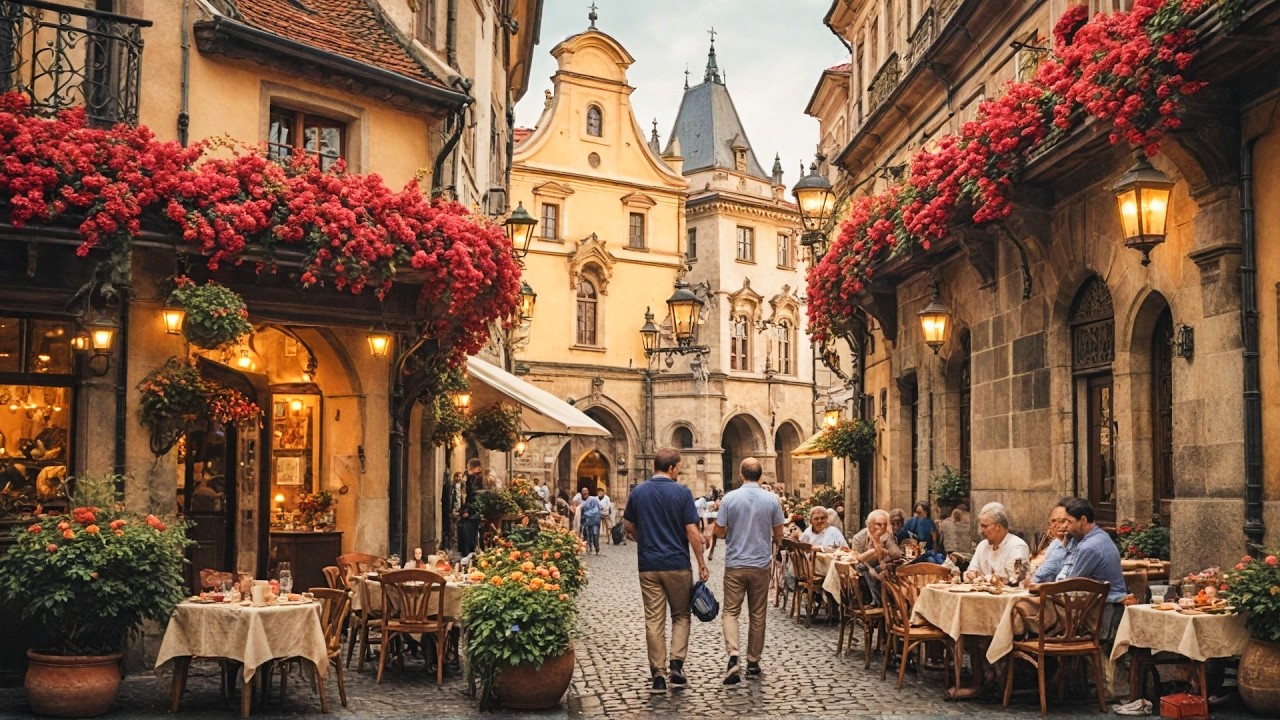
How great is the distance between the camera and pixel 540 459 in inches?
1817

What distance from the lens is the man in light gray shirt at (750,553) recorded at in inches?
458

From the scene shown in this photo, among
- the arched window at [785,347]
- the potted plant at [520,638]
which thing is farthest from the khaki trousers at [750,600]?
A: the arched window at [785,347]

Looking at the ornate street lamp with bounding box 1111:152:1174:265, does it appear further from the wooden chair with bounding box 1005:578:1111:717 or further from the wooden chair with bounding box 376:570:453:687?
the wooden chair with bounding box 376:570:453:687

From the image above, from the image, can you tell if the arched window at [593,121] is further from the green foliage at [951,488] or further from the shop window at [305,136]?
the shop window at [305,136]

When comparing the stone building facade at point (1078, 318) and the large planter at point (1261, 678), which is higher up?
the stone building facade at point (1078, 318)

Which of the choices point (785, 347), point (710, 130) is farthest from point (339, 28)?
point (710, 130)

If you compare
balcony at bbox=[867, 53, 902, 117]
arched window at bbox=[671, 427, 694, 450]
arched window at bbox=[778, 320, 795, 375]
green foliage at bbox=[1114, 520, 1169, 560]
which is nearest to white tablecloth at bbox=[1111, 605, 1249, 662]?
green foliage at bbox=[1114, 520, 1169, 560]

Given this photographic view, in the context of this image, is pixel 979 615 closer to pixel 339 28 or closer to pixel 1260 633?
pixel 1260 633

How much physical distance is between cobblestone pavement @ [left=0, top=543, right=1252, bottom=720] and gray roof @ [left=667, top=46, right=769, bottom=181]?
43301 millimetres

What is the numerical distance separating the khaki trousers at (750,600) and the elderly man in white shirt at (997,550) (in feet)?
5.89

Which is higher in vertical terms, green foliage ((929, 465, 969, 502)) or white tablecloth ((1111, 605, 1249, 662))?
green foliage ((929, 465, 969, 502))

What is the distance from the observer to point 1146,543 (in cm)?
1249

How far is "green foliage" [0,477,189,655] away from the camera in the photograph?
9.96 metres

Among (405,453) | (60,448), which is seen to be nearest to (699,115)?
(405,453)
